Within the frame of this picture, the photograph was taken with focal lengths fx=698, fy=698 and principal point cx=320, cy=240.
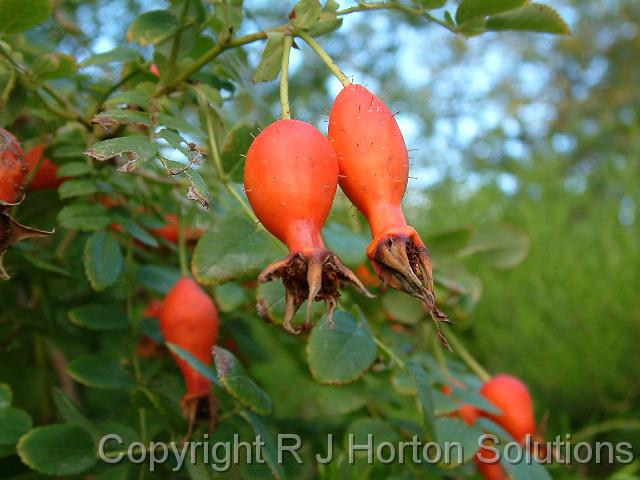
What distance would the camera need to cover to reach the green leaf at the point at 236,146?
79 centimetres

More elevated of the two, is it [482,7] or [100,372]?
[482,7]

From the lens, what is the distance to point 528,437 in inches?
36.5

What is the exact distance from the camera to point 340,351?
2.40ft

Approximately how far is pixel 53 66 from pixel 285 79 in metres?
0.29

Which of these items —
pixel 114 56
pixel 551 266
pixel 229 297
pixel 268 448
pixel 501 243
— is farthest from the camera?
pixel 551 266

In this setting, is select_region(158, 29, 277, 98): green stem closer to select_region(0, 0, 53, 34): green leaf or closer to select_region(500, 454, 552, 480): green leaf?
select_region(0, 0, 53, 34): green leaf

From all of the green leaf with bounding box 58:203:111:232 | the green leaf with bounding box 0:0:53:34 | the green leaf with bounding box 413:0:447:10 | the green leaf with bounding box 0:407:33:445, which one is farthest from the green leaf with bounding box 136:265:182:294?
the green leaf with bounding box 413:0:447:10

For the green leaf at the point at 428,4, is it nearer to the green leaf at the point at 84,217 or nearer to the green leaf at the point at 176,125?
the green leaf at the point at 176,125

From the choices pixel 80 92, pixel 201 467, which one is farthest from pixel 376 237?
pixel 80 92

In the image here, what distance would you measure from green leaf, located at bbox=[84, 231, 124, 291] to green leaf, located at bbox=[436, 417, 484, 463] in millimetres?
415

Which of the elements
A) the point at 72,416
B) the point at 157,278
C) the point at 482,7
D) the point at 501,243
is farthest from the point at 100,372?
the point at 501,243

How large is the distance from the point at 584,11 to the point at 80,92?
9537 mm

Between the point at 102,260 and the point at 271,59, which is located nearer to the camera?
the point at 271,59

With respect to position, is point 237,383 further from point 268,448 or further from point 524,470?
point 524,470
